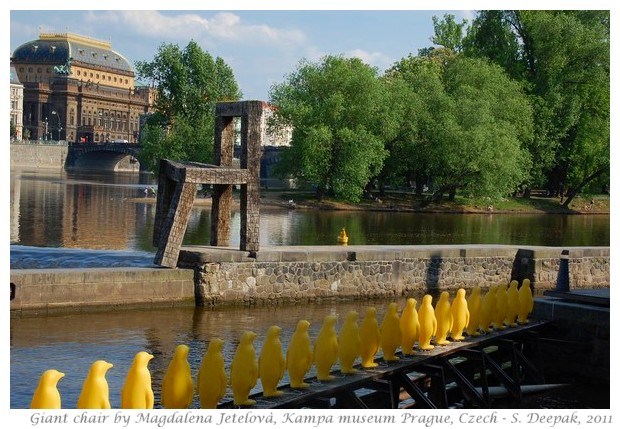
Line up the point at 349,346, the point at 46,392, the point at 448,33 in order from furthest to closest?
the point at 448,33
the point at 349,346
the point at 46,392

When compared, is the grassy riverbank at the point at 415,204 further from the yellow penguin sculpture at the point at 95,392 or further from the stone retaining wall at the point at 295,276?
the yellow penguin sculpture at the point at 95,392

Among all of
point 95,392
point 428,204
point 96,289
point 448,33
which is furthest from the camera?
point 448,33

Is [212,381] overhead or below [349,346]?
below

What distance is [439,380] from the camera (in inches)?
653

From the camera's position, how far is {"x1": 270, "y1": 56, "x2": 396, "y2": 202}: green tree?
6756 centimetres

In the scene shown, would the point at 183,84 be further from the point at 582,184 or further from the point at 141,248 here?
the point at 141,248

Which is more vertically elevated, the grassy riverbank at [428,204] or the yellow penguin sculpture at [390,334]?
the grassy riverbank at [428,204]

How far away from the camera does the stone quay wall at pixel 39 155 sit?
6390 inches

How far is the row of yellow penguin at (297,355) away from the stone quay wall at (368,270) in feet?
22.3

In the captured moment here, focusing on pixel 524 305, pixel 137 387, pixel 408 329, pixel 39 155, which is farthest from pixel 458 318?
pixel 39 155

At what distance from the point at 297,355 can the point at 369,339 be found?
186 centimetres

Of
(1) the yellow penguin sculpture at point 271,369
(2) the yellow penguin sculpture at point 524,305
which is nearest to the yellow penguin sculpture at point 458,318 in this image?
(2) the yellow penguin sculpture at point 524,305

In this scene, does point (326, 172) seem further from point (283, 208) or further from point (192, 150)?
point (192, 150)
